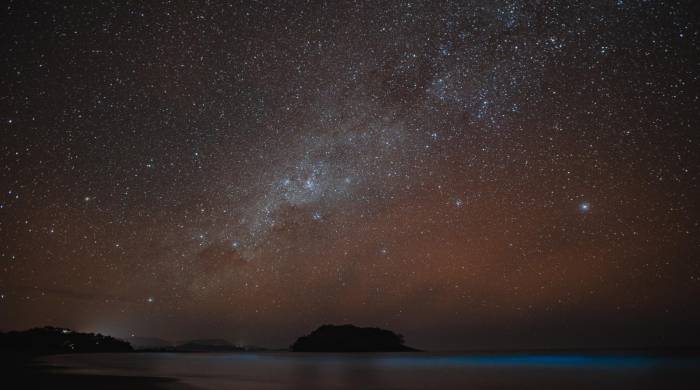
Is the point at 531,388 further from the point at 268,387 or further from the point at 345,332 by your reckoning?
the point at 345,332

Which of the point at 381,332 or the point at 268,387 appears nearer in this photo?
the point at 268,387

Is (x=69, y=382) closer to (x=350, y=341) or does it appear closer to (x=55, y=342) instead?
(x=55, y=342)

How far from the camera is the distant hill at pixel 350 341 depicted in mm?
132125

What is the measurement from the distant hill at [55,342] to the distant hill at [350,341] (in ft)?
165

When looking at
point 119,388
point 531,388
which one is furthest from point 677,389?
point 119,388

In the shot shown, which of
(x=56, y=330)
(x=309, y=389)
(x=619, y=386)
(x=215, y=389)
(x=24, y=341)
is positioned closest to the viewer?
(x=215, y=389)

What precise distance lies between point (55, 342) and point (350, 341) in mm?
73961

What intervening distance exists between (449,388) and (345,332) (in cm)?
11857

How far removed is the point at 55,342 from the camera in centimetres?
8506

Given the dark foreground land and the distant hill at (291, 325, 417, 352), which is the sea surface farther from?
the distant hill at (291, 325, 417, 352)

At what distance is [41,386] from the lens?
44.5 ft

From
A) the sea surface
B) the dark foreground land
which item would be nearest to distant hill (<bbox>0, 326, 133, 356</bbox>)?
the sea surface

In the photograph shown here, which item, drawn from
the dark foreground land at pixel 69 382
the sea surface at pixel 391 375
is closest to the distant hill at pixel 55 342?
the sea surface at pixel 391 375

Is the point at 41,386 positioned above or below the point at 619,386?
above
